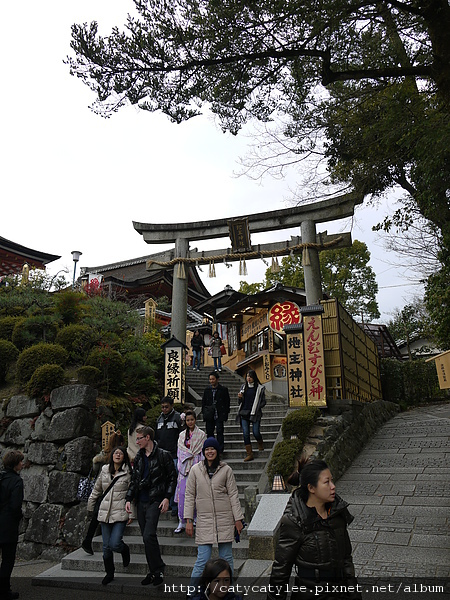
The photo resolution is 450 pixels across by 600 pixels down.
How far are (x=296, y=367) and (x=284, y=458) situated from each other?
2.93 m

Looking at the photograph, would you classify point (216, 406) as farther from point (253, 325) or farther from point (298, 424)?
point (253, 325)

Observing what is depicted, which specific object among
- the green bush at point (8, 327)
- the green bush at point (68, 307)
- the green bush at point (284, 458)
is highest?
the green bush at point (68, 307)

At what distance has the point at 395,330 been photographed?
118 feet

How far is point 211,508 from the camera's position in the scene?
14.5 feet

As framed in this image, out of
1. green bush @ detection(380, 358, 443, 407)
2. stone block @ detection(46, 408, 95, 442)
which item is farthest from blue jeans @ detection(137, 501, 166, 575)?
green bush @ detection(380, 358, 443, 407)

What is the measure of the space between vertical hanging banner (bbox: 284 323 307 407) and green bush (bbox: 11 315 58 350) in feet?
20.8

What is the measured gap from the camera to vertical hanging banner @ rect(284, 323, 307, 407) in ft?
32.3

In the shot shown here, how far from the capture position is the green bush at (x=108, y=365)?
1040 cm

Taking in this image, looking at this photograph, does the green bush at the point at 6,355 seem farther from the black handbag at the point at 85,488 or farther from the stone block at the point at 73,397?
the black handbag at the point at 85,488

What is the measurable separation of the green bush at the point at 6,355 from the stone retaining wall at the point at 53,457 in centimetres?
131

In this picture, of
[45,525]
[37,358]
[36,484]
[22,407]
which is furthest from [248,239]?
[45,525]

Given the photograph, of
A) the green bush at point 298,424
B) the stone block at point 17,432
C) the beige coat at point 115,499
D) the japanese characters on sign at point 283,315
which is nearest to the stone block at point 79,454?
the stone block at point 17,432

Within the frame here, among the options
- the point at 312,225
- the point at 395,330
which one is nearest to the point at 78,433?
the point at 312,225

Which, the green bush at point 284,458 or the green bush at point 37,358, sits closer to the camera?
the green bush at point 284,458
